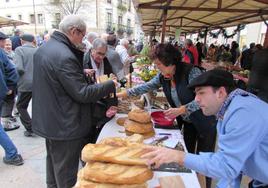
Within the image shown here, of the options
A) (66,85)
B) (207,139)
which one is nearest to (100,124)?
(66,85)

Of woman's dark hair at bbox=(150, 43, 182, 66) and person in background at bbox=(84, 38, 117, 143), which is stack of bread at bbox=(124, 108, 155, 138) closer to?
person in background at bbox=(84, 38, 117, 143)

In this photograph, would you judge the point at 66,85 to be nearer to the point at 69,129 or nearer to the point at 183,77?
the point at 69,129

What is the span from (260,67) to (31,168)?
11.4 feet

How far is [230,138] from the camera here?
1.19 metres

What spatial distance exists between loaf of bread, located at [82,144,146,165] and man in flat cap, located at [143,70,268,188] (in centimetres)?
6

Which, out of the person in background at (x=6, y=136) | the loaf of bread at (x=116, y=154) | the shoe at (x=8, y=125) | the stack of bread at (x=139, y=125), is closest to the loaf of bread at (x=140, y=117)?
the stack of bread at (x=139, y=125)

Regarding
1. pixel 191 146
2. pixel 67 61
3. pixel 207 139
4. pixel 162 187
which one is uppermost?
pixel 67 61

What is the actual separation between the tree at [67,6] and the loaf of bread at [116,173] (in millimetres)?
34288

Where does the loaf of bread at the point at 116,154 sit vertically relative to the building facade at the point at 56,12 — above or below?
below

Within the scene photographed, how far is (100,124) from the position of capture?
8.44 feet

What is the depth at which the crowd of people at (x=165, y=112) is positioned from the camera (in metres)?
1.21

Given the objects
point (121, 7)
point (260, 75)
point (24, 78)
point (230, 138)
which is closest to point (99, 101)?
point (230, 138)

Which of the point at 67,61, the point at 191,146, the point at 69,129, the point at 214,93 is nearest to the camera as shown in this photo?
the point at 214,93

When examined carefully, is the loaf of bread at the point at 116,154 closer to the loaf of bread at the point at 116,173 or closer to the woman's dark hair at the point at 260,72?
the loaf of bread at the point at 116,173
